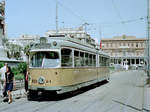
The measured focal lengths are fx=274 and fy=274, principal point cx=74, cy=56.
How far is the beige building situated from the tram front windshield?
109430 mm

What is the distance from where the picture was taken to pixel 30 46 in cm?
1366

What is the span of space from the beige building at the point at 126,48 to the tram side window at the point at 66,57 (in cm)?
10860

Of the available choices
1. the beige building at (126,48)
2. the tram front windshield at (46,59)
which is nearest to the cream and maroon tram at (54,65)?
the tram front windshield at (46,59)

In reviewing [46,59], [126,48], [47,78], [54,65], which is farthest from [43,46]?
[126,48]

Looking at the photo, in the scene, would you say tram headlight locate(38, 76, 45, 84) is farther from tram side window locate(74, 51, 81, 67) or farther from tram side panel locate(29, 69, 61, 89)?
tram side window locate(74, 51, 81, 67)

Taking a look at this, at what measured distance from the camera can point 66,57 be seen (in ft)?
44.1

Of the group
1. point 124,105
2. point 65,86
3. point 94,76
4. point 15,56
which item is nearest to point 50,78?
point 65,86

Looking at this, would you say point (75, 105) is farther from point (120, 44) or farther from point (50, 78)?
point (120, 44)

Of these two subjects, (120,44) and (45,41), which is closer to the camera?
(45,41)

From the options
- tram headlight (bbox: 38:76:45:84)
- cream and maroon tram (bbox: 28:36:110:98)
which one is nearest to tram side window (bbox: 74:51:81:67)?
cream and maroon tram (bbox: 28:36:110:98)

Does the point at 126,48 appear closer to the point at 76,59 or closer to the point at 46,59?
the point at 76,59

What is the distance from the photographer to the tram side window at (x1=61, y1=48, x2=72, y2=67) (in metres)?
13.2

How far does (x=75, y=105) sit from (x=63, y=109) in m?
1.14

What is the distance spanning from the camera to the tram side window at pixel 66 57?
1318 centimetres
